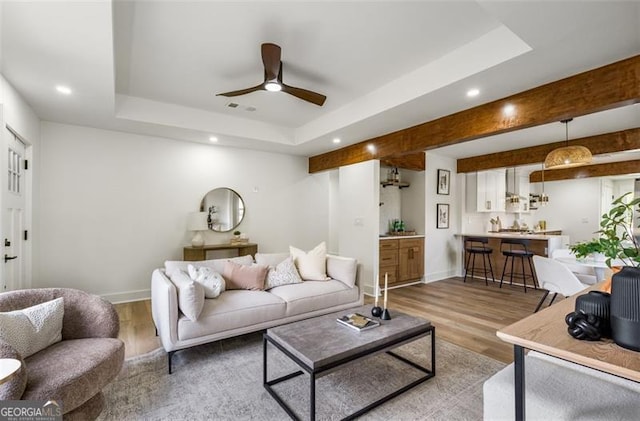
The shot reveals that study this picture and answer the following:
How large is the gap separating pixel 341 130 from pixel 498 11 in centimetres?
252

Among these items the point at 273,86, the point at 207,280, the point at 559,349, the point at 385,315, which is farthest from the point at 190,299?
the point at 559,349

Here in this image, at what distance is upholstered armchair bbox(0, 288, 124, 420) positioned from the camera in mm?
1443

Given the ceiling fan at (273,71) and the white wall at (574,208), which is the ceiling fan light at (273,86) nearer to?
the ceiling fan at (273,71)

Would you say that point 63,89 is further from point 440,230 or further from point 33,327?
point 440,230

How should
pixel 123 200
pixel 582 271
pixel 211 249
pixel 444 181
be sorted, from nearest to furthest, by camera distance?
pixel 582 271
pixel 123 200
pixel 211 249
pixel 444 181

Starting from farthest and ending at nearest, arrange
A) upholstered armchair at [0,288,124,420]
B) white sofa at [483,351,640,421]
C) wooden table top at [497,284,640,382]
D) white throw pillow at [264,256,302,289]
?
white throw pillow at [264,256,302,289]
upholstered armchair at [0,288,124,420]
white sofa at [483,351,640,421]
wooden table top at [497,284,640,382]

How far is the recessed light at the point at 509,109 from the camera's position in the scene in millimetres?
3000

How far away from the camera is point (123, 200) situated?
437 cm

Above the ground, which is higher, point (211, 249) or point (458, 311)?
point (211, 249)

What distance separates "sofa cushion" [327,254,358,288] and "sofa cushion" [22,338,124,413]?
7.34 feet

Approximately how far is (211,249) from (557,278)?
4.38 metres

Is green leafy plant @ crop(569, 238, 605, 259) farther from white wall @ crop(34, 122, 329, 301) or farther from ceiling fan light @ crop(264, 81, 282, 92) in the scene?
white wall @ crop(34, 122, 329, 301)

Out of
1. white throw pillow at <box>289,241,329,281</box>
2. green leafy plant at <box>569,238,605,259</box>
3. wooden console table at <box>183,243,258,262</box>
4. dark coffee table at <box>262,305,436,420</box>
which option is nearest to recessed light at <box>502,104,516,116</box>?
green leafy plant at <box>569,238,605,259</box>

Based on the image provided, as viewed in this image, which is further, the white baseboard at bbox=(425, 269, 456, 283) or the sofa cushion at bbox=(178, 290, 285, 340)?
the white baseboard at bbox=(425, 269, 456, 283)
